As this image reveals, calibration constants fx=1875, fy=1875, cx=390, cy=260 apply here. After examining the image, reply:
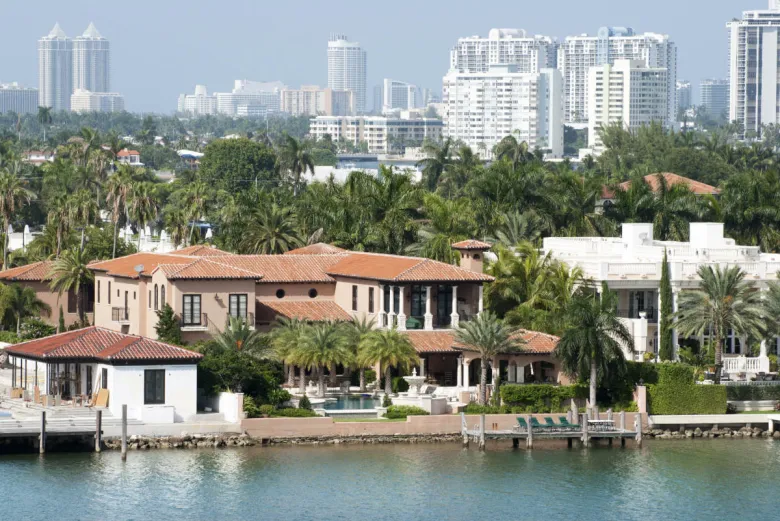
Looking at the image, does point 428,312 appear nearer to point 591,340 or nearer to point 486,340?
point 486,340

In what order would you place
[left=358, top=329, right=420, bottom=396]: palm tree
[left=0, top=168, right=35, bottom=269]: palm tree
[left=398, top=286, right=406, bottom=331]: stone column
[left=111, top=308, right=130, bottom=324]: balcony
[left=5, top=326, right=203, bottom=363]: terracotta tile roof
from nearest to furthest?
[left=5, top=326, right=203, bottom=363]: terracotta tile roof
[left=358, top=329, right=420, bottom=396]: palm tree
[left=398, top=286, right=406, bottom=331]: stone column
[left=111, top=308, right=130, bottom=324]: balcony
[left=0, top=168, right=35, bottom=269]: palm tree

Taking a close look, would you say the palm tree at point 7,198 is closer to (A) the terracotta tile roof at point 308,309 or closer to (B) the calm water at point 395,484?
(A) the terracotta tile roof at point 308,309

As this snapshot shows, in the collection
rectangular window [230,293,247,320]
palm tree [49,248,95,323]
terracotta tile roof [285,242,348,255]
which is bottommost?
rectangular window [230,293,247,320]

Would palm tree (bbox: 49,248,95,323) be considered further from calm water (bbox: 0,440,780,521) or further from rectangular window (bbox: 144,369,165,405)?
calm water (bbox: 0,440,780,521)

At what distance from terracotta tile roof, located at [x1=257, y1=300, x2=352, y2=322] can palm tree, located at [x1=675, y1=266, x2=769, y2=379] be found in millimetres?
13154

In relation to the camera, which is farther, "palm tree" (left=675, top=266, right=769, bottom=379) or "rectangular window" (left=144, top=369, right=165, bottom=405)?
"palm tree" (left=675, top=266, right=769, bottom=379)

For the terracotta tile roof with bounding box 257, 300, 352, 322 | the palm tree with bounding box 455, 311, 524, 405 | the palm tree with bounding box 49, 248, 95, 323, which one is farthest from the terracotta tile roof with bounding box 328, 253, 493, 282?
the palm tree with bounding box 49, 248, 95, 323

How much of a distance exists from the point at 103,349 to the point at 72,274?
60.4ft

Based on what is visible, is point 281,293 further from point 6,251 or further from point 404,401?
point 6,251

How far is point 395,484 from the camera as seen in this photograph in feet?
183

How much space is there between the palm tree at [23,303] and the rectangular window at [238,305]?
593 inches

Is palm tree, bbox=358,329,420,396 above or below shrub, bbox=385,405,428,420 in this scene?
above

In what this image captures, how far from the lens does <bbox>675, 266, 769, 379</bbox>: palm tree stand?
67500 mm

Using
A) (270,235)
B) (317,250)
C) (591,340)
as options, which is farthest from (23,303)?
(591,340)
